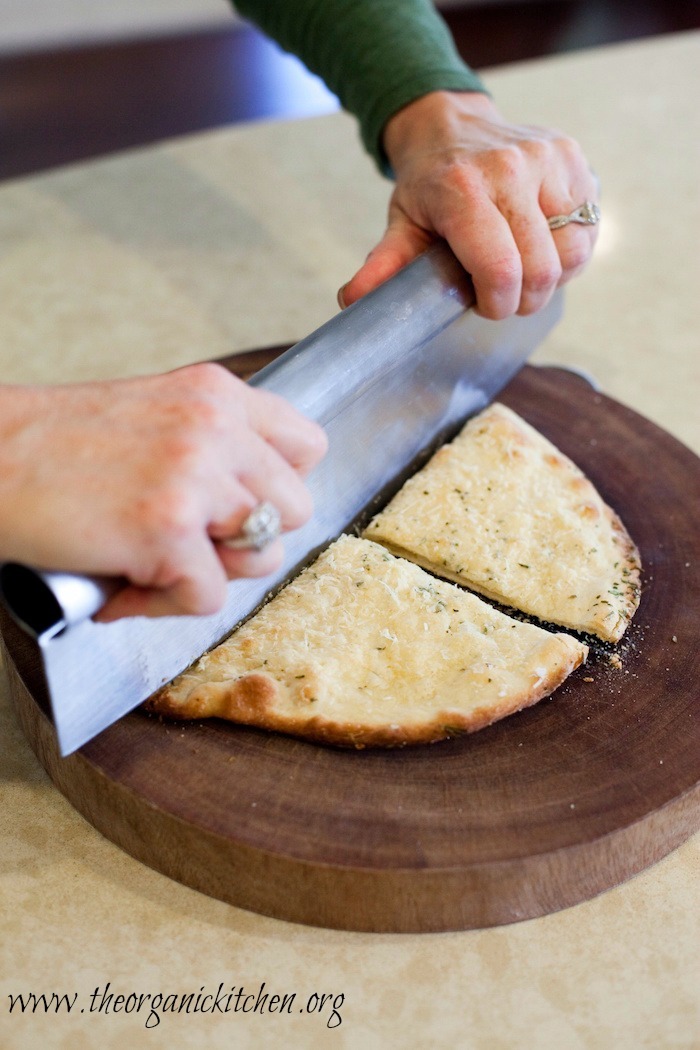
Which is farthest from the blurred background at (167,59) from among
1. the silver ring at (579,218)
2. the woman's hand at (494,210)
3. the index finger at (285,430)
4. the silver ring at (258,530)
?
the silver ring at (258,530)

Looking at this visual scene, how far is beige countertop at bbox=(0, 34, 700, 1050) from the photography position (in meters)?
1.19

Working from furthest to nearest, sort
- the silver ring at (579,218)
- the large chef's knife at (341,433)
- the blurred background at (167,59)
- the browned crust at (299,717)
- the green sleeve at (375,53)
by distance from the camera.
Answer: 1. the blurred background at (167,59)
2. the green sleeve at (375,53)
3. the silver ring at (579,218)
4. the browned crust at (299,717)
5. the large chef's knife at (341,433)

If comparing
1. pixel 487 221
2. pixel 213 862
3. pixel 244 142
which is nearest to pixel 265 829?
pixel 213 862

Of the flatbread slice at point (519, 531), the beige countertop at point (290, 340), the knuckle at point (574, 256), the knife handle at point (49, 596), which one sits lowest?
the beige countertop at point (290, 340)

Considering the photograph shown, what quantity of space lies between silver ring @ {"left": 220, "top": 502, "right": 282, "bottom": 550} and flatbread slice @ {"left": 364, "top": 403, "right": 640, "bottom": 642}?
20.6 inches

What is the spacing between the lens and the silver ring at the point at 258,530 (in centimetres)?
112

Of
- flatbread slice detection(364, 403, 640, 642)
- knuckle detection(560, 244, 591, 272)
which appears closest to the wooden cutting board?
flatbread slice detection(364, 403, 640, 642)

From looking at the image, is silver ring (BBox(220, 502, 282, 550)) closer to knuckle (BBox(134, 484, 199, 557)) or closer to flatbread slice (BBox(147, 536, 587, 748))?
knuckle (BBox(134, 484, 199, 557))

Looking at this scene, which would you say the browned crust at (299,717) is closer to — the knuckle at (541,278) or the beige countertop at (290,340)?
the beige countertop at (290,340)

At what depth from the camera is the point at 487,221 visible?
1709 millimetres

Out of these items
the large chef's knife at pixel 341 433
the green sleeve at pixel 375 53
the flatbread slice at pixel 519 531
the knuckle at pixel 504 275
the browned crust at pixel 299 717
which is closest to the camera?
the large chef's knife at pixel 341 433

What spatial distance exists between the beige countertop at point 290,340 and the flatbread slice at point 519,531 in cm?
39

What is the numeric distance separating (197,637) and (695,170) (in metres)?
2.36

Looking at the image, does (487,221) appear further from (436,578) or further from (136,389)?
(136,389)
